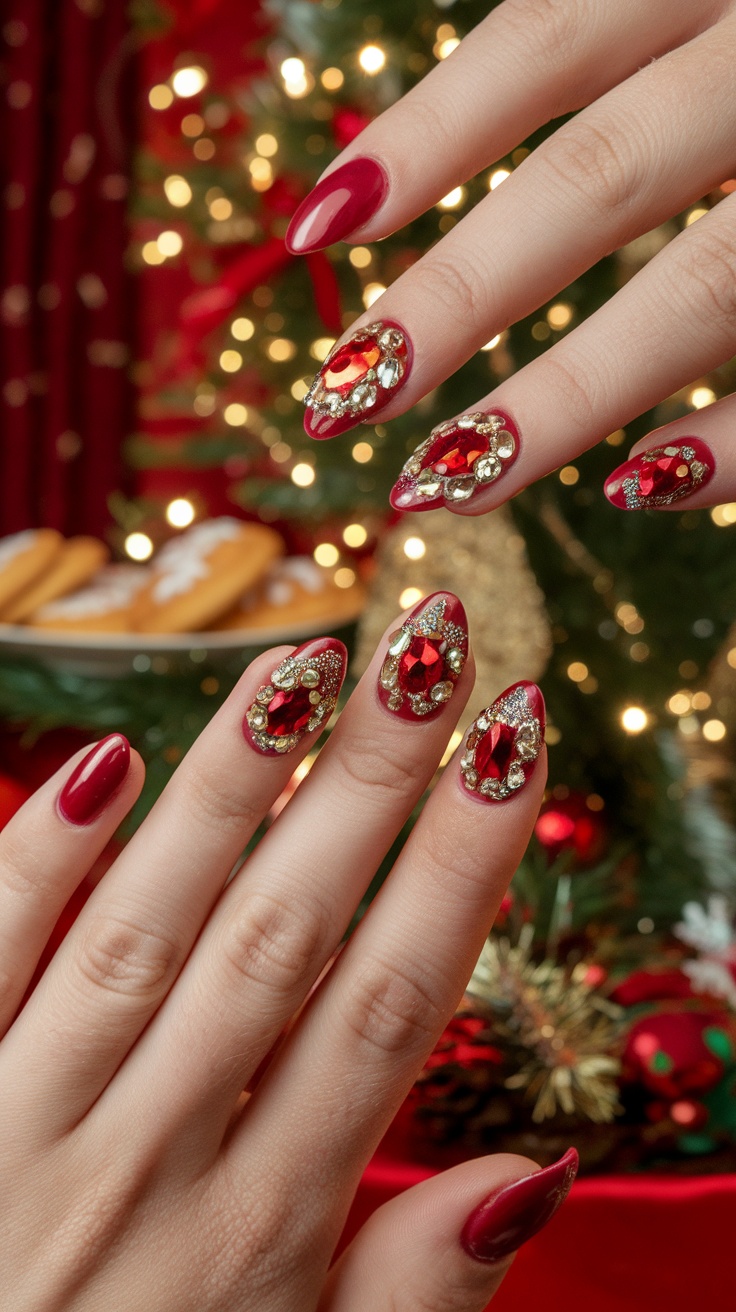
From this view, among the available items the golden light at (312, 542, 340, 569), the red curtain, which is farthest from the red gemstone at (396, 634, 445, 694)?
the red curtain

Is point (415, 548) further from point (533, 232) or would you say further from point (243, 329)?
point (533, 232)

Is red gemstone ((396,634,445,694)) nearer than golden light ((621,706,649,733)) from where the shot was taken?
Yes

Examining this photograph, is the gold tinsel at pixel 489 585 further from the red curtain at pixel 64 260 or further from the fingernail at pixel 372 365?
the red curtain at pixel 64 260

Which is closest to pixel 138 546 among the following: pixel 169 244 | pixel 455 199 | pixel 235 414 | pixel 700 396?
pixel 235 414

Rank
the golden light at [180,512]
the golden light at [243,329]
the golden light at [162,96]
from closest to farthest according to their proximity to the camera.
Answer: the golden light at [243,329]
the golden light at [162,96]
the golden light at [180,512]

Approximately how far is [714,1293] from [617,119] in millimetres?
659

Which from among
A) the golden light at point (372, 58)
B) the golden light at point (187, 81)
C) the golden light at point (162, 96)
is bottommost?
the golden light at point (372, 58)

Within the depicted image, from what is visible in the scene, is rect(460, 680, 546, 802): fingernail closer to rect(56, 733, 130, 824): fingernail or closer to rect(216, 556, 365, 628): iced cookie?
rect(56, 733, 130, 824): fingernail

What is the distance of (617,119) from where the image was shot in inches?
17.6

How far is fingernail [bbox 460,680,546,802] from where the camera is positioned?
430 mm

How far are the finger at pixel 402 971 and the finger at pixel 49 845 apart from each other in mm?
127

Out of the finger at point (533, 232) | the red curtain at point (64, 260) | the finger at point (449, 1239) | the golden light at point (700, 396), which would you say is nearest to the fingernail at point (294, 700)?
the finger at point (533, 232)

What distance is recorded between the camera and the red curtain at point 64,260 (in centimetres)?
202

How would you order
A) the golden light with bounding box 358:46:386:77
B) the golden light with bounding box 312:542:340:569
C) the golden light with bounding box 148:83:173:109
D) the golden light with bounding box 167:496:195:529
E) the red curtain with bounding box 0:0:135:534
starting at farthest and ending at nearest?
1. the red curtain with bounding box 0:0:135:534
2. the golden light with bounding box 312:542:340:569
3. the golden light with bounding box 167:496:195:529
4. the golden light with bounding box 148:83:173:109
5. the golden light with bounding box 358:46:386:77
